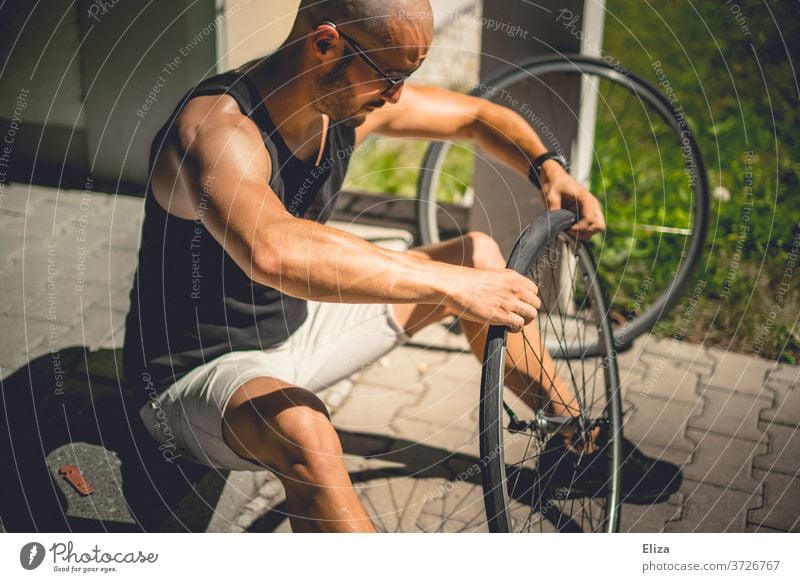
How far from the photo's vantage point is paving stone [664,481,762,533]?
2.22 meters

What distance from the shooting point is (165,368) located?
1934 millimetres

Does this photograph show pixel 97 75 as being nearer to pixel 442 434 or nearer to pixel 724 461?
pixel 442 434

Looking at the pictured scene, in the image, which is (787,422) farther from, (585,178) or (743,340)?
(585,178)

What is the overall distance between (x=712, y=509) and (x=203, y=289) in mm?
1455

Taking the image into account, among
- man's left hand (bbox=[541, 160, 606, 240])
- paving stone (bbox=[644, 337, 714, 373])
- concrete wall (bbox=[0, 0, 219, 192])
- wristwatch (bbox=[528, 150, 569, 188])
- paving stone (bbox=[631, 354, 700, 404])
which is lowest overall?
paving stone (bbox=[631, 354, 700, 404])

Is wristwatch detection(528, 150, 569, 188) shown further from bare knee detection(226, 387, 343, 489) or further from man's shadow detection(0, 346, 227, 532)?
man's shadow detection(0, 346, 227, 532)

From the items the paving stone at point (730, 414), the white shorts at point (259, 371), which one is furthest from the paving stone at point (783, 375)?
the white shorts at point (259, 371)

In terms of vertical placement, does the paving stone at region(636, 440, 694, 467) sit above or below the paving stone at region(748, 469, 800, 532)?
above

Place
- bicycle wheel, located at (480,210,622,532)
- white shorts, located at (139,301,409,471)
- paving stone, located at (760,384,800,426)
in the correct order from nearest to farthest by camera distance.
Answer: white shorts, located at (139,301,409,471), bicycle wheel, located at (480,210,622,532), paving stone, located at (760,384,800,426)

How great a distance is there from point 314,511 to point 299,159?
2.58ft

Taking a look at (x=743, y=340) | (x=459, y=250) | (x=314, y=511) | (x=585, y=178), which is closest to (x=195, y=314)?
(x=314, y=511)

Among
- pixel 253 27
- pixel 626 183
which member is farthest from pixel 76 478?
pixel 626 183

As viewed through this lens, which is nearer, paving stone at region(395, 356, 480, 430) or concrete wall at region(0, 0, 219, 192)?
paving stone at region(395, 356, 480, 430)

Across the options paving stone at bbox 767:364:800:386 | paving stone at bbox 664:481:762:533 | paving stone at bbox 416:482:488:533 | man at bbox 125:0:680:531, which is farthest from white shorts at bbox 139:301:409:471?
paving stone at bbox 767:364:800:386
